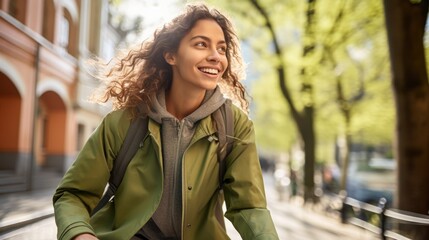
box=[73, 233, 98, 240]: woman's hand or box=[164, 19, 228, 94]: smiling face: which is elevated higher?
box=[164, 19, 228, 94]: smiling face

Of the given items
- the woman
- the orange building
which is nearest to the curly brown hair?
the woman

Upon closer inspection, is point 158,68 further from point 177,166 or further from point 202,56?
point 177,166

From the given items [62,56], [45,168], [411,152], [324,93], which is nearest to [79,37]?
[62,56]

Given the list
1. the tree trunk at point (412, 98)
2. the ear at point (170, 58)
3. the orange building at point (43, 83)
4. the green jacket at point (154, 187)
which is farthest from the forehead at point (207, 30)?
the orange building at point (43, 83)

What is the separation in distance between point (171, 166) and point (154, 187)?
13 centimetres

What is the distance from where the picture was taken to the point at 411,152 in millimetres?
8008

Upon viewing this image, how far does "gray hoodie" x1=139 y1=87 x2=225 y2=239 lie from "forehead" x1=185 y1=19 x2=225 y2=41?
0.34m

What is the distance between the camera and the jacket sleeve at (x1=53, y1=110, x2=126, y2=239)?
2020 millimetres

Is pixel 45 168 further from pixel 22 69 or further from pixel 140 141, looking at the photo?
pixel 140 141

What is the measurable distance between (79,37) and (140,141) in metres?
21.3

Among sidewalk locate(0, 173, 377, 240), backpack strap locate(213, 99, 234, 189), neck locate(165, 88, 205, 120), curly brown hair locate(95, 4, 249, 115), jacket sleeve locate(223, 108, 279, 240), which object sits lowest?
sidewalk locate(0, 173, 377, 240)

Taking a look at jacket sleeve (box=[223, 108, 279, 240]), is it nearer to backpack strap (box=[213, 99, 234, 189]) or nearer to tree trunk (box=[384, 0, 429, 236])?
backpack strap (box=[213, 99, 234, 189])

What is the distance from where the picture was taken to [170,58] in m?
2.51

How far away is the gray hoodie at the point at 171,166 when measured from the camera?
86.9 inches
